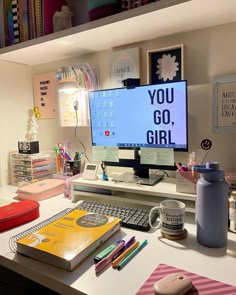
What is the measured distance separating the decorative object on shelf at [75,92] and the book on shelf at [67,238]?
0.65 meters

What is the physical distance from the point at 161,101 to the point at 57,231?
2.04 ft

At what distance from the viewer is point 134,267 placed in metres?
0.61

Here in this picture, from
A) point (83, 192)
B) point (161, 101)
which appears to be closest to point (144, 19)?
point (161, 101)

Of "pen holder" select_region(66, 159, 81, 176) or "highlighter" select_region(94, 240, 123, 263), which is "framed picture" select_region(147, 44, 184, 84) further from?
"highlighter" select_region(94, 240, 123, 263)

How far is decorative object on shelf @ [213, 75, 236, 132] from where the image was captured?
96 cm

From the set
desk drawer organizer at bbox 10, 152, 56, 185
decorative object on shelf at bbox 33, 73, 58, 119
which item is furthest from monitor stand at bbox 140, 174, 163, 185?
decorative object on shelf at bbox 33, 73, 58, 119

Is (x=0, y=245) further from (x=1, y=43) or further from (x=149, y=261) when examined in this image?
(x=1, y=43)

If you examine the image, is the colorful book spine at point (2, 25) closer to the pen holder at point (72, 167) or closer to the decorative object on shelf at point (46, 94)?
the decorative object on shelf at point (46, 94)

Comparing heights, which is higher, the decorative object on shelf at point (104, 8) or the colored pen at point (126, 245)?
the decorative object on shelf at point (104, 8)

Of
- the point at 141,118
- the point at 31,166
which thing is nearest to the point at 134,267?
the point at 141,118

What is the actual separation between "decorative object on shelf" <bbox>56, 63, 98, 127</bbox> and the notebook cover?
3.01 ft

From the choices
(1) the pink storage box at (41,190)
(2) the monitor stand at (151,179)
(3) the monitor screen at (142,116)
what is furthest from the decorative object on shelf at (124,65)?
(1) the pink storage box at (41,190)

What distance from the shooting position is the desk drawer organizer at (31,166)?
1.34 m

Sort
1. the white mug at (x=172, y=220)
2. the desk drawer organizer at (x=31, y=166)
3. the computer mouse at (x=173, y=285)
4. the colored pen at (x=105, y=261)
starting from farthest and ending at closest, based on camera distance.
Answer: the desk drawer organizer at (x=31, y=166) < the white mug at (x=172, y=220) < the colored pen at (x=105, y=261) < the computer mouse at (x=173, y=285)
